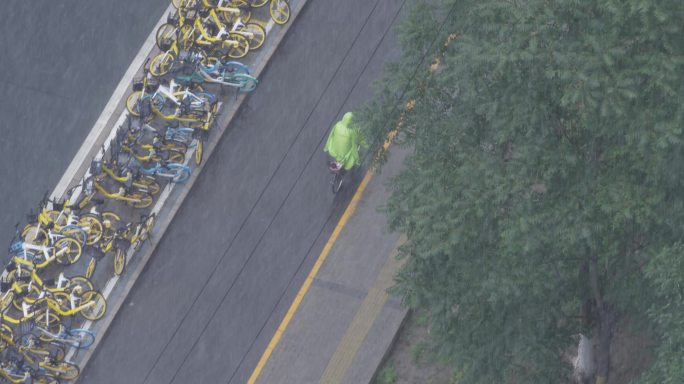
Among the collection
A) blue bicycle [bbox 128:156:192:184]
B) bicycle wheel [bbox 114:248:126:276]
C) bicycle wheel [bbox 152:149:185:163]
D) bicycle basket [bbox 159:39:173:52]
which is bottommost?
bicycle wheel [bbox 114:248:126:276]

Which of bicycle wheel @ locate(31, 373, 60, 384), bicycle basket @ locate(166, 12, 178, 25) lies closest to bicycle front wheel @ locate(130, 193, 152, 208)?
bicycle wheel @ locate(31, 373, 60, 384)

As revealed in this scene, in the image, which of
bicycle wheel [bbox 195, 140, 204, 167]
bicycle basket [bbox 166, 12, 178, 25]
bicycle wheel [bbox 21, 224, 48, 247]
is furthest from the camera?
bicycle basket [bbox 166, 12, 178, 25]

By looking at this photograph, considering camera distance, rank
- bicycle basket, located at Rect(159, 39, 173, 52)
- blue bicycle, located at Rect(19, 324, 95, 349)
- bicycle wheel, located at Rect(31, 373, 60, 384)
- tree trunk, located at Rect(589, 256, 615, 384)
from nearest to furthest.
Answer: tree trunk, located at Rect(589, 256, 615, 384), bicycle wheel, located at Rect(31, 373, 60, 384), blue bicycle, located at Rect(19, 324, 95, 349), bicycle basket, located at Rect(159, 39, 173, 52)

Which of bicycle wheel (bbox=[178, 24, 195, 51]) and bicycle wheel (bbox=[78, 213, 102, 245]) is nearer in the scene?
bicycle wheel (bbox=[78, 213, 102, 245])

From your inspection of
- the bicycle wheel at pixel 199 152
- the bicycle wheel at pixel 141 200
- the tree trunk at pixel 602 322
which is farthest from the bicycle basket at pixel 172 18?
the tree trunk at pixel 602 322

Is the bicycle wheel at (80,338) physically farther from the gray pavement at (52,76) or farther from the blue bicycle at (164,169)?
the gray pavement at (52,76)

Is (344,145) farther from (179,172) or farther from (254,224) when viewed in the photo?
(179,172)

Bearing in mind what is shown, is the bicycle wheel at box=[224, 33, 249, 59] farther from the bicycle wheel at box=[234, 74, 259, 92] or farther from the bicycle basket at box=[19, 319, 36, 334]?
the bicycle basket at box=[19, 319, 36, 334]
